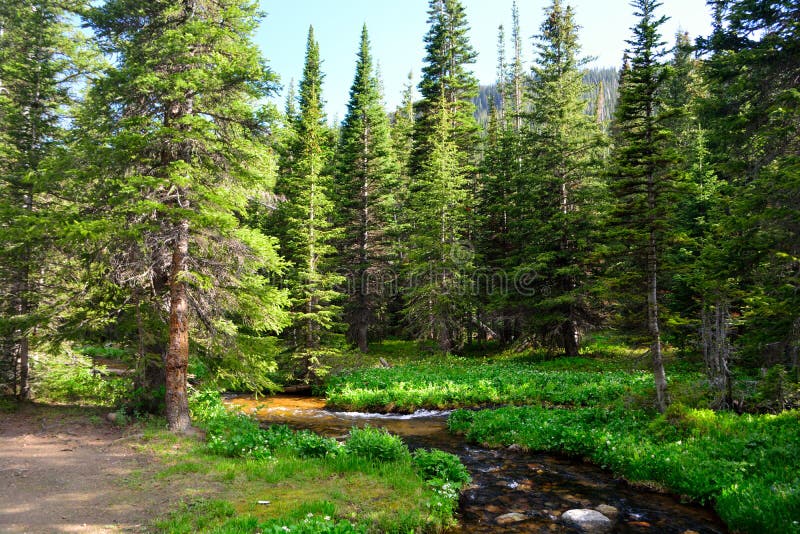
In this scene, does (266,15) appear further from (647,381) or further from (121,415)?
(647,381)

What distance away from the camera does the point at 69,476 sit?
28.6 ft

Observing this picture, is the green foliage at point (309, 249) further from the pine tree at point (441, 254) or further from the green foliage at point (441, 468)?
the green foliage at point (441, 468)

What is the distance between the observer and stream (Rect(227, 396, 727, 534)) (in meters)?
8.11

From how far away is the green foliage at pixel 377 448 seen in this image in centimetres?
1026

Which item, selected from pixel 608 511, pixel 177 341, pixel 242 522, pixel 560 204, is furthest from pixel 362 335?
pixel 242 522

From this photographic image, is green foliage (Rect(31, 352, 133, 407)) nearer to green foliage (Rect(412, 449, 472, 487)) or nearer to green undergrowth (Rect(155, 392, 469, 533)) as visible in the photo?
green undergrowth (Rect(155, 392, 469, 533))

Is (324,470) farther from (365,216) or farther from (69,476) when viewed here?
(365,216)

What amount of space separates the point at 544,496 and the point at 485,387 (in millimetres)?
9936

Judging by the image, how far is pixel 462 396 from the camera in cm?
1894

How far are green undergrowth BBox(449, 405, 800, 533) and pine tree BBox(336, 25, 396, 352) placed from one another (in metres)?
17.7

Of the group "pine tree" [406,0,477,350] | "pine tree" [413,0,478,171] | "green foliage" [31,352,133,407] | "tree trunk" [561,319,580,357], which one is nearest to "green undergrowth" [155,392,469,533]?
"green foliage" [31,352,133,407]

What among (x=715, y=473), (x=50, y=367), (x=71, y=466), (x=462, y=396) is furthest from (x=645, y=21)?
(x=50, y=367)

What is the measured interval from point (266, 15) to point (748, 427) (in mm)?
16995

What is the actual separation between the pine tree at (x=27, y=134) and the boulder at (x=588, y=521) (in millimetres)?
14239
